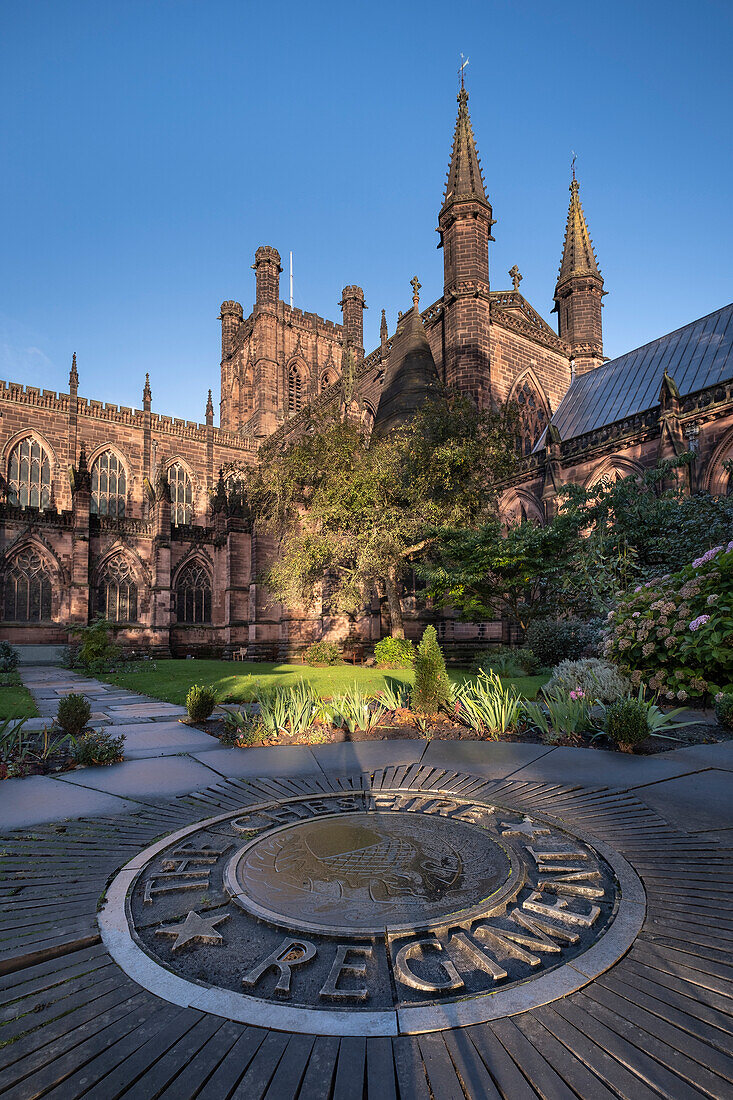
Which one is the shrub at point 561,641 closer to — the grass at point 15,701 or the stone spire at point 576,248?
the grass at point 15,701

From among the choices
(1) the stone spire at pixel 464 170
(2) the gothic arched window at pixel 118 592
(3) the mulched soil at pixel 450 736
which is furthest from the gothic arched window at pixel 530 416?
(3) the mulched soil at pixel 450 736

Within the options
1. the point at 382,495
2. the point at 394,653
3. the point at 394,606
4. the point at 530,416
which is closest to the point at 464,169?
the point at 530,416

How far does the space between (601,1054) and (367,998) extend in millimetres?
711

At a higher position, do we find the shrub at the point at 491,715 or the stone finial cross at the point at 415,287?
the stone finial cross at the point at 415,287

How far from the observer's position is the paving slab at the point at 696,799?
331 centimetres

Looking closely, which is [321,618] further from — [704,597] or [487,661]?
[704,597]

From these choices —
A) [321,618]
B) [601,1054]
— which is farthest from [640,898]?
[321,618]

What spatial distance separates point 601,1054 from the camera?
5.13ft

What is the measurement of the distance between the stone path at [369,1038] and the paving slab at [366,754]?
151cm

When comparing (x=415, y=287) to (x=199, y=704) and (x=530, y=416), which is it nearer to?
(x=530, y=416)

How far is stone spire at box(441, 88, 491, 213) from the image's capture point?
26.1m

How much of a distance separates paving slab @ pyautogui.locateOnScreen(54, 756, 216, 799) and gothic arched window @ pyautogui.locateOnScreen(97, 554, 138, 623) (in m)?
26.4

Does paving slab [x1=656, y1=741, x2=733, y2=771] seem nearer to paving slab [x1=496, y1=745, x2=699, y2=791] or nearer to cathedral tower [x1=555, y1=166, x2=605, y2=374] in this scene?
paving slab [x1=496, y1=745, x2=699, y2=791]

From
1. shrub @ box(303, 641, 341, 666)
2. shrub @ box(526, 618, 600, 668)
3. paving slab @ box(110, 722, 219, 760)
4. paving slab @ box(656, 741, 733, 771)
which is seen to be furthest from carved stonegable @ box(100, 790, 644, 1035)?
shrub @ box(303, 641, 341, 666)
